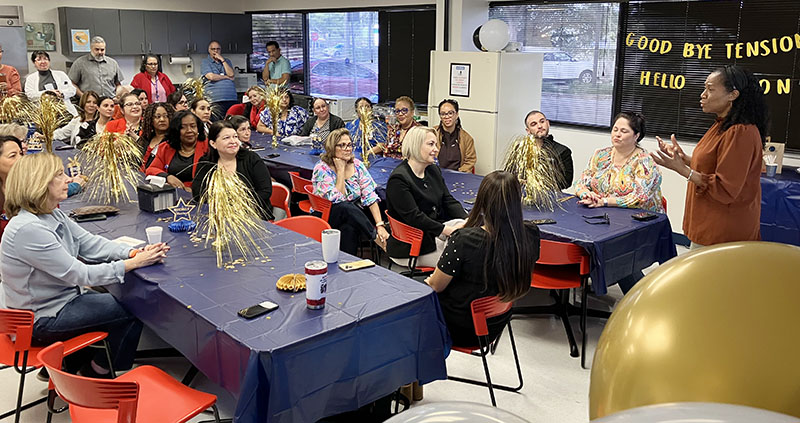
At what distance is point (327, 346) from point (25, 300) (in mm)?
1437

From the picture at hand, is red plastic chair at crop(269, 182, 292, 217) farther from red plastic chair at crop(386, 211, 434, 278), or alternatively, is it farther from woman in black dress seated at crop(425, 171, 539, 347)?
woman in black dress seated at crop(425, 171, 539, 347)

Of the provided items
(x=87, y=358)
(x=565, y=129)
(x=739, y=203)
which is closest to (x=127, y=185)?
(x=87, y=358)

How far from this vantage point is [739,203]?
3.29 m

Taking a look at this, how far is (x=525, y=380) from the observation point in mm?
3580

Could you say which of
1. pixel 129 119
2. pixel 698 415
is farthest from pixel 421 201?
pixel 698 415

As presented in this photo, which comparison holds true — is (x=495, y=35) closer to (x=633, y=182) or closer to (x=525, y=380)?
(x=633, y=182)

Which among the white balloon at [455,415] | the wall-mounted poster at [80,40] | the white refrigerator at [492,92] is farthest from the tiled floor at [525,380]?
the wall-mounted poster at [80,40]

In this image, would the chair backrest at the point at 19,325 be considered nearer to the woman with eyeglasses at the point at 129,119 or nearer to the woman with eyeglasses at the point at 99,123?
the woman with eyeglasses at the point at 129,119

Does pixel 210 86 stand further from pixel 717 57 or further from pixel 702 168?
pixel 702 168

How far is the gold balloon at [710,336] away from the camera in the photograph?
1.73ft

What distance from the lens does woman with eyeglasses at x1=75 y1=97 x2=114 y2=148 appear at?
20.5 feet

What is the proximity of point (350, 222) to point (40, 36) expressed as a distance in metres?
7.39

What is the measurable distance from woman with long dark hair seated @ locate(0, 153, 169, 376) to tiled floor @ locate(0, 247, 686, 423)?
57 cm

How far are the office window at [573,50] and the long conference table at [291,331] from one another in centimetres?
469
